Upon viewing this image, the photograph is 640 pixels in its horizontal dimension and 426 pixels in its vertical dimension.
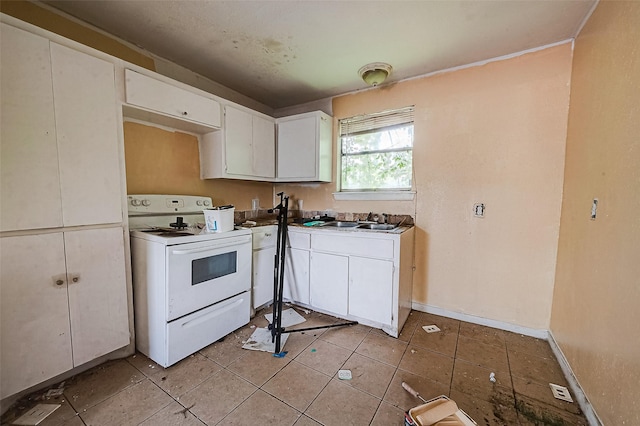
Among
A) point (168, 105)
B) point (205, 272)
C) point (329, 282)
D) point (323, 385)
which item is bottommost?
point (323, 385)

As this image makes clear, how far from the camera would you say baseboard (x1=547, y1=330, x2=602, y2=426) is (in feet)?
4.03

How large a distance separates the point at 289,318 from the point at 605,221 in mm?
2274

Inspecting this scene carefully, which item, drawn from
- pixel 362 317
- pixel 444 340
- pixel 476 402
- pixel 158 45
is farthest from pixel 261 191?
pixel 476 402

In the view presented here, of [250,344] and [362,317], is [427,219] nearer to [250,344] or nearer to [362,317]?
[362,317]

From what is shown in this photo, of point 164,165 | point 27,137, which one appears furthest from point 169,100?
point 27,137

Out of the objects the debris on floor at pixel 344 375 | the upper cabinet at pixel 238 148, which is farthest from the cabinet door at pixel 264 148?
the debris on floor at pixel 344 375

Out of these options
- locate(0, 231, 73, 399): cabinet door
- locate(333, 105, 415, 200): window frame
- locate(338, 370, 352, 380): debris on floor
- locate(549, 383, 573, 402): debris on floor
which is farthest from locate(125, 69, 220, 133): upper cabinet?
locate(549, 383, 573, 402): debris on floor

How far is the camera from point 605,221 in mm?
1251

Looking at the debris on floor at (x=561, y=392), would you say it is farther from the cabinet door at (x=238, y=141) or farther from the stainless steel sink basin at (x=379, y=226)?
the cabinet door at (x=238, y=141)

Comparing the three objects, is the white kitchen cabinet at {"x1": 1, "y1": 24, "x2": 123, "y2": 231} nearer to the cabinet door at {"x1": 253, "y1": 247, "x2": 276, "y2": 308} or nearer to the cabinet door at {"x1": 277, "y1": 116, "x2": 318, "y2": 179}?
the cabinet door at {"x1": 253, "y1": 247, "x2": 276, "y2": 308}

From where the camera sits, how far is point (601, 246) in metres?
1.28

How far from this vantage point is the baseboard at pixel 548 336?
4.20 feet

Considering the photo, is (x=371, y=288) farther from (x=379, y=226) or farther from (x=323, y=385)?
(x=323, y=385)

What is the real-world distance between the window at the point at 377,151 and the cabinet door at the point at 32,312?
8.09ft
